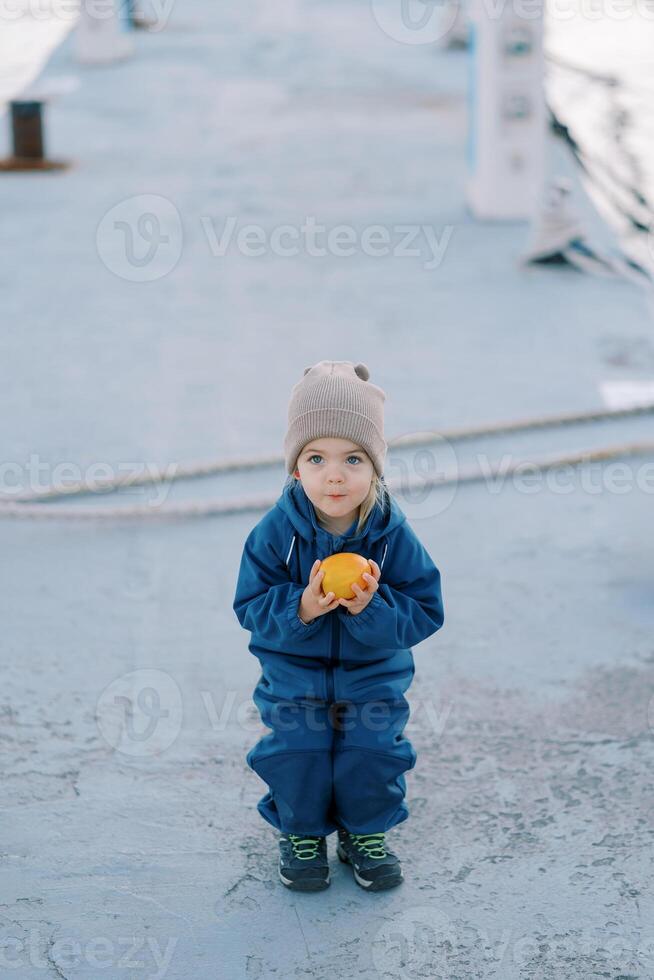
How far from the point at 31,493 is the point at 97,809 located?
194cm

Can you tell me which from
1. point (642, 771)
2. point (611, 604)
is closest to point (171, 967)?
point (642, 771)

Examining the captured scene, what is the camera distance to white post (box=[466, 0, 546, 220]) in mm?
8391

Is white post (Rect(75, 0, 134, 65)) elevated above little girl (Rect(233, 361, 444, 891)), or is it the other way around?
little girl (Rect(233, 361, 444, 891))

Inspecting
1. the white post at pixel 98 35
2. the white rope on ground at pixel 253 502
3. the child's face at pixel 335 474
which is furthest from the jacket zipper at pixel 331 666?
the white post at pixel 98 35

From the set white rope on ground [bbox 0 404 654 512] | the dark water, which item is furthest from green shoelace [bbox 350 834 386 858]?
the dark water

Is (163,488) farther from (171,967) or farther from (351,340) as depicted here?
(171,967)

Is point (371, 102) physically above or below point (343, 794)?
below

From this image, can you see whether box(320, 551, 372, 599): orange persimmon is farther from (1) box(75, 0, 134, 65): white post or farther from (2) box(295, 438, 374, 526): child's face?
(1) box(75, 0, 134, 65): white post

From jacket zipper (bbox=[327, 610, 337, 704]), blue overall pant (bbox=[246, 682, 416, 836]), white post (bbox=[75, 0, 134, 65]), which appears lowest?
white post (bbox=[75, 0, 134, 65])

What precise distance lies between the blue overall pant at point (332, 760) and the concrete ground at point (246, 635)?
180mm

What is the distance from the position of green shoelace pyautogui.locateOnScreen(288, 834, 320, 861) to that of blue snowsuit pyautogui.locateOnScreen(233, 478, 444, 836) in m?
0.03

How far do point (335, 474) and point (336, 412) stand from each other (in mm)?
123

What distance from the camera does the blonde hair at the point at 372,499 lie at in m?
2.75

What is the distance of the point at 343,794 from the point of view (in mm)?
2885
